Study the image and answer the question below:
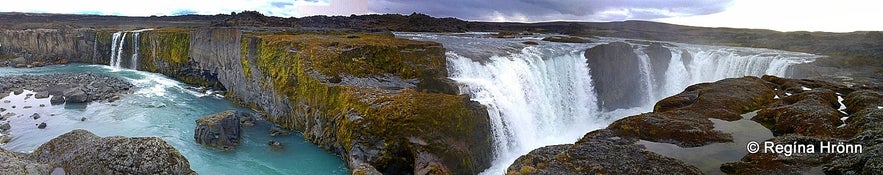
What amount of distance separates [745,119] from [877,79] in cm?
2400

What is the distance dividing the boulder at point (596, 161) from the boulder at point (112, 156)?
9.11 m

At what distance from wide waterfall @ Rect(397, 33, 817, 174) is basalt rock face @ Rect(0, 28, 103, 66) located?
48.7m

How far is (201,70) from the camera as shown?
40.5 meters

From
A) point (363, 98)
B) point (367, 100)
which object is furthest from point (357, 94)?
point (367, 100)

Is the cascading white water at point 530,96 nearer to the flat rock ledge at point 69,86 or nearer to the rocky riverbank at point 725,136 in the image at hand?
the rocky riverbank at point 725,136

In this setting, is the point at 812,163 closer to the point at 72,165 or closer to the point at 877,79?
the point at 72,165

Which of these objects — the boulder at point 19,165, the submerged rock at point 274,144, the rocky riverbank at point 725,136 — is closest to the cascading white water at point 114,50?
the submerged rock at point 274,144

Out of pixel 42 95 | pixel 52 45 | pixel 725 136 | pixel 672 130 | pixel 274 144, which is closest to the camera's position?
pixel 725 136

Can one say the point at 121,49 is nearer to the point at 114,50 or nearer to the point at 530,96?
the point at 114,50

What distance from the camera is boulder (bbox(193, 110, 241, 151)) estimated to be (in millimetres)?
21031

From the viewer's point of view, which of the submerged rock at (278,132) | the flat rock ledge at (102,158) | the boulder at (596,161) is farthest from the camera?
the submerged rock at (278,132)

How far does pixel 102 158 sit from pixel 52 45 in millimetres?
60398

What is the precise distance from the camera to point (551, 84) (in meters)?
32.2

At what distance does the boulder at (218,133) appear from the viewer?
69.0 ft
